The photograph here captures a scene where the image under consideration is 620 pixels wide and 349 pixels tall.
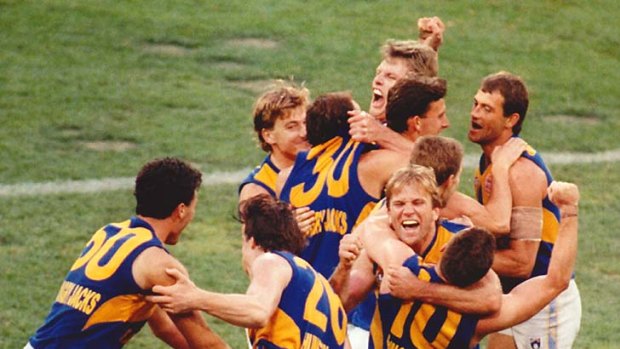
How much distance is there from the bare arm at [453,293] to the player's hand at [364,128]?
1209 mm

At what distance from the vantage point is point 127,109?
1462 centimetres

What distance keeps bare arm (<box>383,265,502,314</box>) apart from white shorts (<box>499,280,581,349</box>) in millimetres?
1682

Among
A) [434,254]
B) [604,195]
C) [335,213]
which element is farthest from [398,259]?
[604,195]

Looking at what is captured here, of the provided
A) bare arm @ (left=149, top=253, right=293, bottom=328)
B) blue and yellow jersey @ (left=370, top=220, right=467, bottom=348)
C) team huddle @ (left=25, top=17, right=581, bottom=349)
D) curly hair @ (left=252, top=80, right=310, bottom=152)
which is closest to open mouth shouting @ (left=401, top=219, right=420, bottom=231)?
team huddle @ (left=25, top=17, right=581, bottom=349)

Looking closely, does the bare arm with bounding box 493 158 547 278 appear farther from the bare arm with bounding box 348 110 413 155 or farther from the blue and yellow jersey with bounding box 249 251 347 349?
the blue and yellow jersey with bounding box 249 251 347 349

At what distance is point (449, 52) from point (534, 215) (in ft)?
28.6

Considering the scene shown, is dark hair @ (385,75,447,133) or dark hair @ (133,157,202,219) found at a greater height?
dark hair @ (385,75,447,133)

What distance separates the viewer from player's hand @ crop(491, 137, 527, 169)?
7750mm

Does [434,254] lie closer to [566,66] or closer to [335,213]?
[335,213]

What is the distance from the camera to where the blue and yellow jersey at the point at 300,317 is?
21.5ft

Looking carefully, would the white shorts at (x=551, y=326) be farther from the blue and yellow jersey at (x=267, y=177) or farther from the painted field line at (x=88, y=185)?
the painted field line at (x=88, y=185)

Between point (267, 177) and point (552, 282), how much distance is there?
2.14 metres

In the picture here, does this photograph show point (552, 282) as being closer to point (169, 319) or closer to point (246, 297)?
point (246, 297)

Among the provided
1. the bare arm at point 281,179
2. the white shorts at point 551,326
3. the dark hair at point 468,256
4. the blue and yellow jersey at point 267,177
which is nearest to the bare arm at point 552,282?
the dark hair at point 468,256
